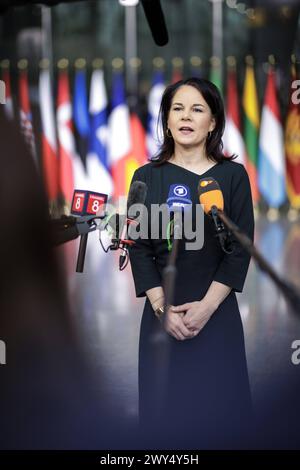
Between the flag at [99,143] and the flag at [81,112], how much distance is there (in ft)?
0.53

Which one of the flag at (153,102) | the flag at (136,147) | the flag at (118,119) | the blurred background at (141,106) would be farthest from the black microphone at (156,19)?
the flag at (153,102)

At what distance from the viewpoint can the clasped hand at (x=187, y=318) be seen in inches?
44.8

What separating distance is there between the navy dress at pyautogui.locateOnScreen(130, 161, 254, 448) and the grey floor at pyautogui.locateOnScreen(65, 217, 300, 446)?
0.40ft

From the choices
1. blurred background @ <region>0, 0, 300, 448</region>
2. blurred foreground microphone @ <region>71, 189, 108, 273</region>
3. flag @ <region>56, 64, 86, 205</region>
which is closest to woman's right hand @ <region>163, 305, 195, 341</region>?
blurred foreground microphone @ <region>71, 189, 108, 273</region>

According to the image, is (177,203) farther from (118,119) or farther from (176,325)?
(118,119)

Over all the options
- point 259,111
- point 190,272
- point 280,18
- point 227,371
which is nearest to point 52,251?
point 190,272

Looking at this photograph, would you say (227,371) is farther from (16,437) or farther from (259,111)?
(259,111)

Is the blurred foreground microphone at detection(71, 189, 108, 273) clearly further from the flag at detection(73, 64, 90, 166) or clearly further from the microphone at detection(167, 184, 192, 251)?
the flag at detection(73, 64, 90, 166)

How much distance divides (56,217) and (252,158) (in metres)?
5.85

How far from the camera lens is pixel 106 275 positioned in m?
4.12

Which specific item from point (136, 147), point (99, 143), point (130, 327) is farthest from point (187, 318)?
point (136, 147)

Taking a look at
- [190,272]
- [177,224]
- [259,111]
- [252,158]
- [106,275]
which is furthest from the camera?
[259,111]

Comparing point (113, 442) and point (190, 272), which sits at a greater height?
→ point (190, 272)

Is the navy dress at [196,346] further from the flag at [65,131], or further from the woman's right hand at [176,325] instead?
the flag at [65,131]
